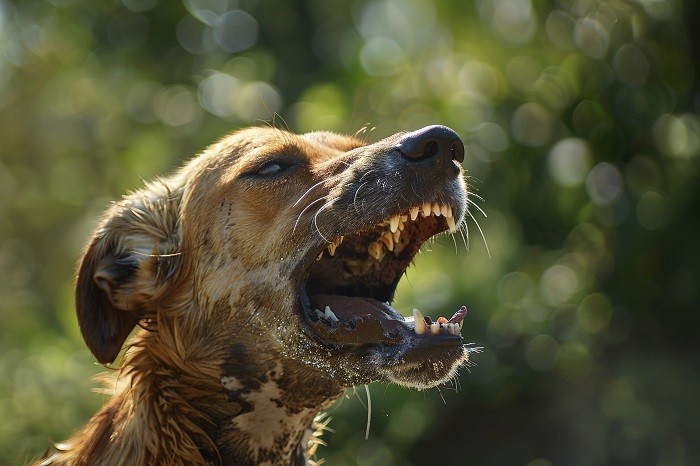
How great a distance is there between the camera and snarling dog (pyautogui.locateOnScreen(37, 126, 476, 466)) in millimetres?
3705

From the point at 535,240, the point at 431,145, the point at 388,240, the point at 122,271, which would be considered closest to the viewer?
the point at 431,145

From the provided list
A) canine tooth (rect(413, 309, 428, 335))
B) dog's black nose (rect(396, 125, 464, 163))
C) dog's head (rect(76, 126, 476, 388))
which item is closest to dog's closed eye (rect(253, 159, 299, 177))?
dog's head (rect(76, 126, 476, 388))

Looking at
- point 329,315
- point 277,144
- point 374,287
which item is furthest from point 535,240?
point 329,315

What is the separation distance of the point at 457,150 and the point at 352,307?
0.74m

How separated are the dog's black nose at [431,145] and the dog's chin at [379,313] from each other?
0.64 feet

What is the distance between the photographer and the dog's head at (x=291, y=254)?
146 inches

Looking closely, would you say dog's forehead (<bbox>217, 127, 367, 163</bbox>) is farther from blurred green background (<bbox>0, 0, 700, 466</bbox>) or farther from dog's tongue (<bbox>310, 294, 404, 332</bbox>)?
blurred green background (<bbox>0, 0, 700, 466</bbox>)

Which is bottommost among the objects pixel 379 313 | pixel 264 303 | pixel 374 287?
pixel 374 287

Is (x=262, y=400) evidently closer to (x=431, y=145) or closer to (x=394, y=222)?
(x=394, y=222)

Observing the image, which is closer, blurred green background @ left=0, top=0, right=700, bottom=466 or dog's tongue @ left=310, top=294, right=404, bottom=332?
dog's tongue @ left=310, top=294, right=404, bottom=332

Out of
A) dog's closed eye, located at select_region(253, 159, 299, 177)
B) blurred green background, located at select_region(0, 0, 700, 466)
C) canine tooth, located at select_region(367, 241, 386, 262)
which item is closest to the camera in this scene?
dog's closed eye, located at select_region(253, 159, 299, 177)

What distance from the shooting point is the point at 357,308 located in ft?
12.8

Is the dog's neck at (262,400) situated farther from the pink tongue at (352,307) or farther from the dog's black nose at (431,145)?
the dog's black nose at (431,145)

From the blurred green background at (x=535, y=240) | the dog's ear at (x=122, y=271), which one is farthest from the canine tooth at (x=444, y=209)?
the blurred green background at (x=535, y=240)
